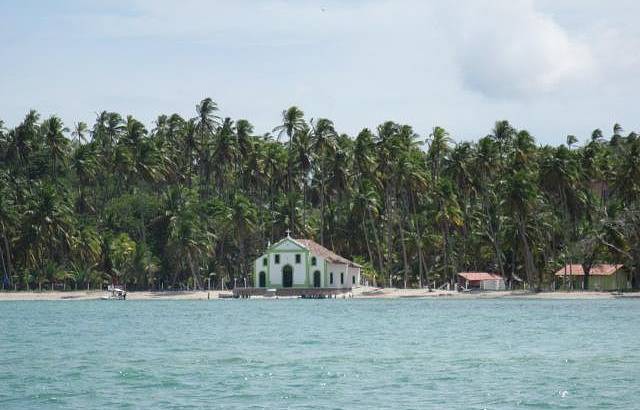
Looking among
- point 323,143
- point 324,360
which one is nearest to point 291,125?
point 323,143

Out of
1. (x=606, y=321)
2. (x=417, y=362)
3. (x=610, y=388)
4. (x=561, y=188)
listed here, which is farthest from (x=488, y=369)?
(x=561, y=188)

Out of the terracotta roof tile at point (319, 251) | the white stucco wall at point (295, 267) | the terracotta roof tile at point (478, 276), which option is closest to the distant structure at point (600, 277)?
the terracotta roof tile at point (478, 276)

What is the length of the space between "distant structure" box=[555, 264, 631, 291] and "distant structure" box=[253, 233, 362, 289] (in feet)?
75.5

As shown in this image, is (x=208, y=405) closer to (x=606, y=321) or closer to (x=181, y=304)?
(x=606, y=321)

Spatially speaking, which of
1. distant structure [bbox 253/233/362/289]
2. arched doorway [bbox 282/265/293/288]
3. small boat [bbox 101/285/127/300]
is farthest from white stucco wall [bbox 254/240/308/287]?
small boat [bbox 101/285/127/300]

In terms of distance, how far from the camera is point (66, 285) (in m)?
113

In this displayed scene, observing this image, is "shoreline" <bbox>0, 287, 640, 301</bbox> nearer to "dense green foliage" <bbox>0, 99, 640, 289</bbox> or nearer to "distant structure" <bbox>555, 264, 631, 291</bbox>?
"dense green foliage" <bbox>0, 99, 640, 289</bbox>

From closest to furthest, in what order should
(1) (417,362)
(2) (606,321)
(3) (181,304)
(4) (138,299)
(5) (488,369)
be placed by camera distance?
(5) (488,369), (1) (417,362), (2) (606,321), (3) (181,304), (4) (138,299)

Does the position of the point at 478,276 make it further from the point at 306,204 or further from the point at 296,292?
the point at 306,204

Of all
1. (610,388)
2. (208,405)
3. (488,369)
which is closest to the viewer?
(208,405)

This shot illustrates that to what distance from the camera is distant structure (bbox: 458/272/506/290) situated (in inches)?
4414

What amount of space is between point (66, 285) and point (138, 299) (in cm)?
961

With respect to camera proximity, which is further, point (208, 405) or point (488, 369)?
point (488, 369)

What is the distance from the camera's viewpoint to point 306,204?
5108 inches
